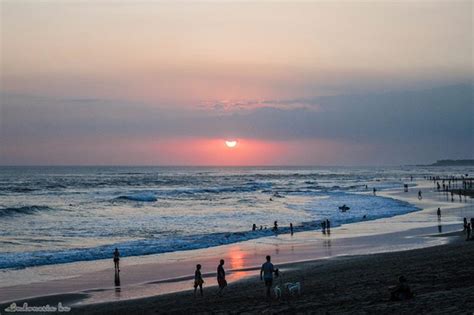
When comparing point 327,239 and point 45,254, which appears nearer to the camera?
point 45,254

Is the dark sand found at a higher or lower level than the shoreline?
higher

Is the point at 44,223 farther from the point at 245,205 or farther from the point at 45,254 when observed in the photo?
the point at 245,205

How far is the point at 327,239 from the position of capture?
3528 cm

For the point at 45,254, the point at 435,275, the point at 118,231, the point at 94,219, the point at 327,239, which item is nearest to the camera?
the point at 435,275

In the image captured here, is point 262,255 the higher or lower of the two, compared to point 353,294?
lower

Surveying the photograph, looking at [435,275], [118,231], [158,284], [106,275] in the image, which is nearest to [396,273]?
[435,275]

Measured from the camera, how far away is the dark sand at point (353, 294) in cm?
1317

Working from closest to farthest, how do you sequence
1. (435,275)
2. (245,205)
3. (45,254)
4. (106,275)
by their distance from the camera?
(435,275) → (106,275) → (45,254) → (245,205)

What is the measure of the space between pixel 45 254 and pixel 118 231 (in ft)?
39.3

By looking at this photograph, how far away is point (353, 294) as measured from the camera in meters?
15.6

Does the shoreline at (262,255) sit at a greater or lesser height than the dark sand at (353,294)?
lesser

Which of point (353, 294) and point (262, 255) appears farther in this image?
point (262, 255)

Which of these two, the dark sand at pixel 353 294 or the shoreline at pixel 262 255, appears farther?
the shoreline at pixel 262 255

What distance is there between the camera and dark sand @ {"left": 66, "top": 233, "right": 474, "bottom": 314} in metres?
13.2
